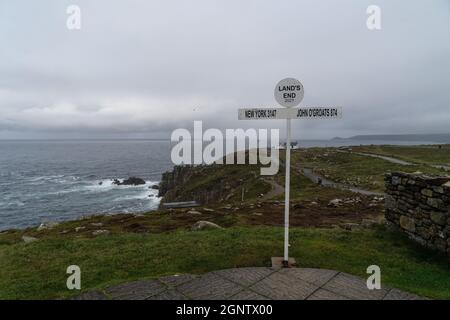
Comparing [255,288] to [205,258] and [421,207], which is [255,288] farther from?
[421,207]

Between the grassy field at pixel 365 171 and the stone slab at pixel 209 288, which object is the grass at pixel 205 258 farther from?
the grassy field at pixel 365 171

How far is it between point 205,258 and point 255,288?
2122 millimetres

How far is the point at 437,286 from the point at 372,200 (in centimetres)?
1721

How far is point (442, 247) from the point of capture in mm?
7270

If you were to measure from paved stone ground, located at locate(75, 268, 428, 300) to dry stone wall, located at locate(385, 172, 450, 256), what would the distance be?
10.3 feet

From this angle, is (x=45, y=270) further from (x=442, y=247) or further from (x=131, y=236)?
(x=442, y=247)

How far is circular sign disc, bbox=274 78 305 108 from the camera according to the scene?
606cm

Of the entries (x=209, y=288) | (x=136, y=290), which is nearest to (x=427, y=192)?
(x=209, y=288)

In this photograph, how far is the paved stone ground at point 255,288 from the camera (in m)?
4.96

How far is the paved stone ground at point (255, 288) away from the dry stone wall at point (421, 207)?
10.3 feet

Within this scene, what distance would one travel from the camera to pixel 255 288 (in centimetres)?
525

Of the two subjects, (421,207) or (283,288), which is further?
(421,207)

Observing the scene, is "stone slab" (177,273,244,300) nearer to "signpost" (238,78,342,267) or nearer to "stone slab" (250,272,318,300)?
"stone slab" (250,272,318,300)
